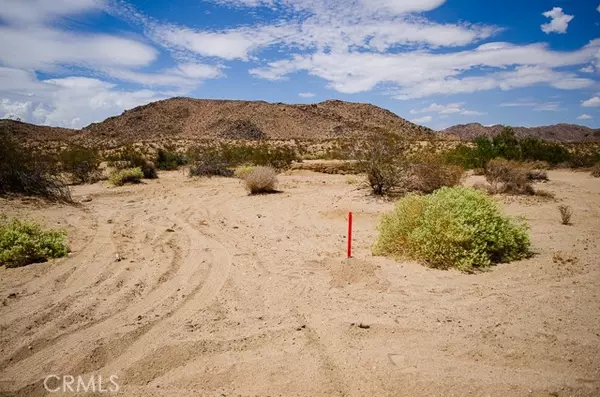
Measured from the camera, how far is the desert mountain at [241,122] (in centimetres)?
6856

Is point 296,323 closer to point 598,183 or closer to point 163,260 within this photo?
point 163,260

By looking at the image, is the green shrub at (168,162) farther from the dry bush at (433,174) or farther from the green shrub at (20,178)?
the dry bush at (433,174)

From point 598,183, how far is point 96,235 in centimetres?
2010

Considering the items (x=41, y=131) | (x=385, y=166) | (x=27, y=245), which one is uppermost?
(x=41, y=131)

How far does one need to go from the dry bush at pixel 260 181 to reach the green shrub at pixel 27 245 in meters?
8.14

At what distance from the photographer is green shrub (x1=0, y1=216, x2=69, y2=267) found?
6.93 meters

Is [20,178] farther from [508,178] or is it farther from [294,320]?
[508,178]

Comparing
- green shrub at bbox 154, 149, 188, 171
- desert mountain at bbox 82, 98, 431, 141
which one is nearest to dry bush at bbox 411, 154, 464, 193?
green shrub at bbox 154, 149, 188, 171

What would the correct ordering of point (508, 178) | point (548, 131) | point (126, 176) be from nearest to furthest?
1. point (508, 178)
2. point (126, 176)
3. point (548, 131)

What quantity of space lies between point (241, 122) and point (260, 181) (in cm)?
5677

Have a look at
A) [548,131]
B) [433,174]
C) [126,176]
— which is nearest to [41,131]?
[126,176]

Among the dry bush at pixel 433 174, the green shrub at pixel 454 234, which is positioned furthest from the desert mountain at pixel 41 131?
the green shrub at pixel 454 234

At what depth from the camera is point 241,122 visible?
6994cm

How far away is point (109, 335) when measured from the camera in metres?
4.77
